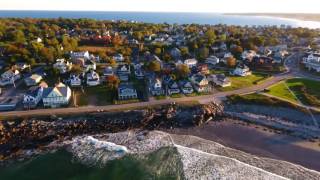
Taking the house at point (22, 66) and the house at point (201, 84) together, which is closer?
the house at point (201, 84)

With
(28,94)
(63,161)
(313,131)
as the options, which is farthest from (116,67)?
(313,131)

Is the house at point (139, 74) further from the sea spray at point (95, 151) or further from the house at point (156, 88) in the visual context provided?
the sea spray at point (95, 151)

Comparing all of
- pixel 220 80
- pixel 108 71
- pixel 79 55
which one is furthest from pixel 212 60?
pixel 79 55

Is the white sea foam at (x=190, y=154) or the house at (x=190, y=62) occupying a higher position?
the house at (x=190, y=62)

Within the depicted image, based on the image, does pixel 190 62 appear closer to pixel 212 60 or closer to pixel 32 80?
pixel 212 60

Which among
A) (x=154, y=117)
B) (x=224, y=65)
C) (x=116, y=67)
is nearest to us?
(x=154, y=117)

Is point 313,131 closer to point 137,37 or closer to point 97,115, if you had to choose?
point 97,115

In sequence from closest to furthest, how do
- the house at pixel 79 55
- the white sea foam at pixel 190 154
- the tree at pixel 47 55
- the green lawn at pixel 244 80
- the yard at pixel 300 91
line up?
the white sea foam at pixel 190 154 < the yard at pixel 300 91 < the green lawn at pixel 244 80 < the tree at pixel 47 55 < the house at pixel 79 55

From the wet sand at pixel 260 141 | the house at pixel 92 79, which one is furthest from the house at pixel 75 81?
the wet sand at pixel 260 141
